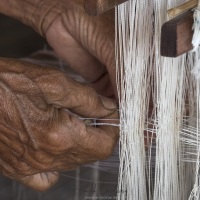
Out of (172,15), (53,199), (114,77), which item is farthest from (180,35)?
(53,199)

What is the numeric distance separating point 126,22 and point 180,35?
0.28 meters

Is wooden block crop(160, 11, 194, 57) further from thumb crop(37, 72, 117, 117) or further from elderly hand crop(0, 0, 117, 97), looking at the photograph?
elderly hand crop(0, 0, 117, 97)

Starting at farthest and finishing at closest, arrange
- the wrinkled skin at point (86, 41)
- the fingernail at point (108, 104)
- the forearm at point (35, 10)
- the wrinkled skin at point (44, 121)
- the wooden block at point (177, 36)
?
the forearm at point (35, 10) < the wrinkled skin at point (86, 41) < the fingernail at point (108, 104) < the wrinkled skin at point (44, 121) < the wooden block at point (177, 36)

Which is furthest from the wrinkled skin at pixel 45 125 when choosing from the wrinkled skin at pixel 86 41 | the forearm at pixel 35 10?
the forearm at pixel 35 10

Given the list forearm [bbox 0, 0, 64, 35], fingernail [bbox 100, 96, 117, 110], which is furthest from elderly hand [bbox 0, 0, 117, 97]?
fingernail [bbox 100, 96, 117, 110]

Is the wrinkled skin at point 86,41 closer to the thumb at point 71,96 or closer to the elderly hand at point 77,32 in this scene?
the elderly hand at point 77,32

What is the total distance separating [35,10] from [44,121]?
510mm

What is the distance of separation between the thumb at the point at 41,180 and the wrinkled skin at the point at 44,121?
0.20ft

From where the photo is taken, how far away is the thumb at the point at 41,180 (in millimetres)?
1157

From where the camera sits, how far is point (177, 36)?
0.79 metres

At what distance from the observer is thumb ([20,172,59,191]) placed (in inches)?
45.6

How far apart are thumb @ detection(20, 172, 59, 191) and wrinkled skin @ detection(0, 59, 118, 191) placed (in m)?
0.06

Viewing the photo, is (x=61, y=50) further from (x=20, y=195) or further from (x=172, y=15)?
(x=172, y=15)

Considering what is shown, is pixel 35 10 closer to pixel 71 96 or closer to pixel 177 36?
pixel 71 96
